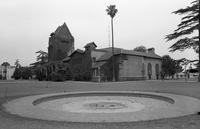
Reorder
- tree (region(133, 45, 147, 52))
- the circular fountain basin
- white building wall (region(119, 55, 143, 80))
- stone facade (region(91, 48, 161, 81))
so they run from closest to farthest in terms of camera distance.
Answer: the circular fountain basin < stone facade (region(91, 48, 161, 81)) < white building wall (region(119, 55, 143, 80)) < tree (region(133, 45, 147, 52))

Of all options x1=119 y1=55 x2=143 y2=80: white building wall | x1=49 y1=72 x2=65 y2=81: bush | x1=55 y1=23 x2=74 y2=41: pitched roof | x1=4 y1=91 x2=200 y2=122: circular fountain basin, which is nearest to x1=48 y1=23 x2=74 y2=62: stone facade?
x1=55 y1=23 x2=74 y2=41: pitched roof

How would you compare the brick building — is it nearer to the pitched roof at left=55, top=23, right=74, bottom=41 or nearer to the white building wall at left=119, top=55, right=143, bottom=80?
the white building wall at left=119, top=55, right=143, bottom=80

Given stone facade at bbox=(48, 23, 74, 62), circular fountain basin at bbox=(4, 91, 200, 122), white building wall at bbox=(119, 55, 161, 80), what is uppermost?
stone facade at bbox=(48, 23, 74, 62)

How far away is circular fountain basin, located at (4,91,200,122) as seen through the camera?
817cm

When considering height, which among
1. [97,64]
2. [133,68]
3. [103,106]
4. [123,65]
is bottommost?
[103,106]

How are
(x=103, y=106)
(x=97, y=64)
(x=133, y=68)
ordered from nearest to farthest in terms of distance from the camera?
(x=103, y=106)
(x=97, y=64)
(x=133, y=68)

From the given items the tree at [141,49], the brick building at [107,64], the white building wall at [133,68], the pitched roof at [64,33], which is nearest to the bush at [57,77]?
the brick building at [107,64]

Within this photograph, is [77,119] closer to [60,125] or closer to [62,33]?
[60,125]

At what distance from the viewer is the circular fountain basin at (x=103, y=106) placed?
817 centimetres

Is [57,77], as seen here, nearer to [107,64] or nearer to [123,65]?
[107,64]

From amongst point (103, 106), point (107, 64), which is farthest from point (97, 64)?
point (103, 106)

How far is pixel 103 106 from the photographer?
12953 mm

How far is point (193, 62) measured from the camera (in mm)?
32219

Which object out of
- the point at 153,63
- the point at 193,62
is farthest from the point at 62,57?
the point at 193,62
